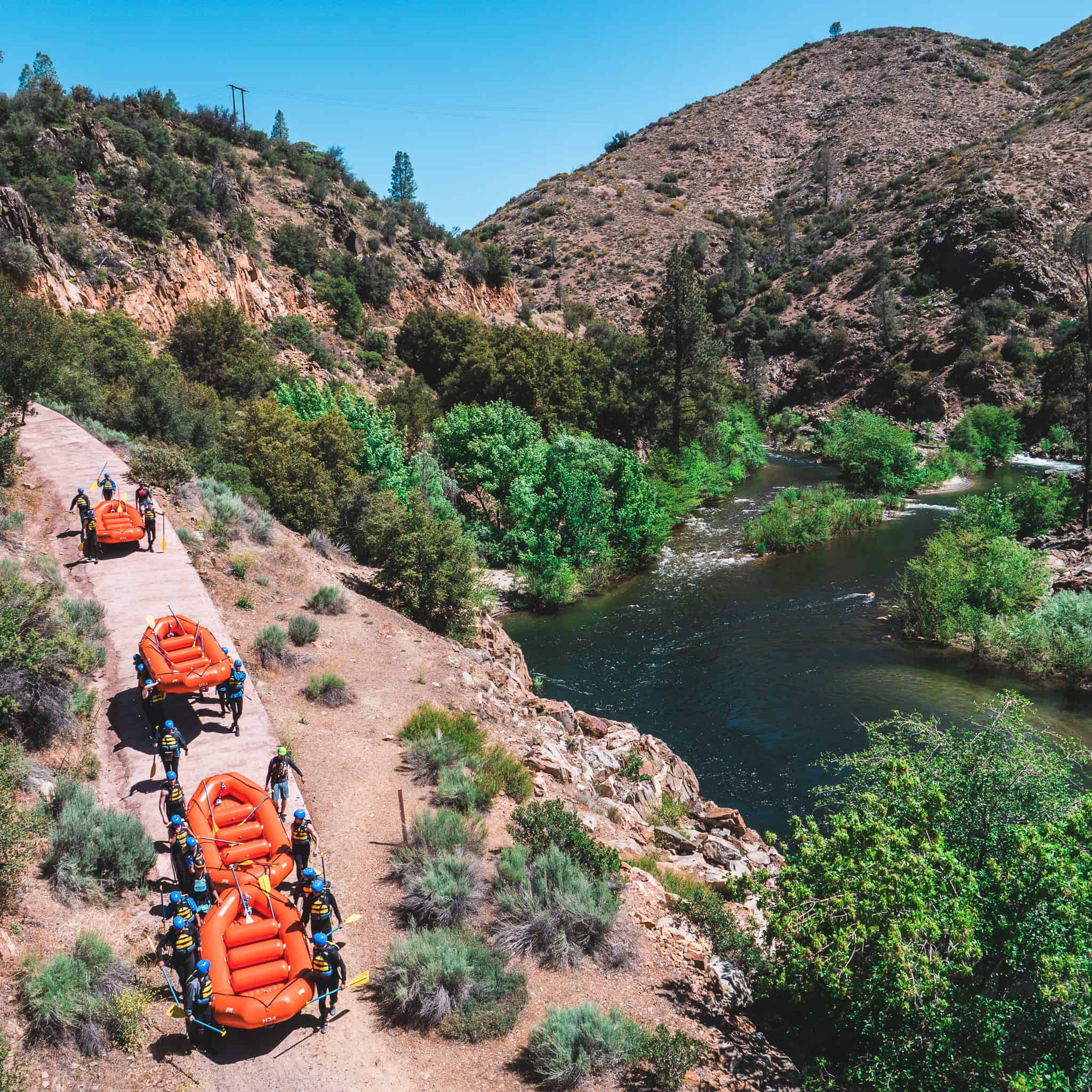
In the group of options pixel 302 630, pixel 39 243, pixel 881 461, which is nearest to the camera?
pixel 302 630

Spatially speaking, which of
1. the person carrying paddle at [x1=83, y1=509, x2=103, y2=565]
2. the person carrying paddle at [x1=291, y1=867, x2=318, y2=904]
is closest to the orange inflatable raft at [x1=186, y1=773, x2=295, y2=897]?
the person carrying paddle at [x1=291, y1=867, x2=318, y2=904]

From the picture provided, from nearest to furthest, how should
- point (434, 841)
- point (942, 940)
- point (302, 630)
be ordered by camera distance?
point (942, 940), point (434, 841), point (302, 630)

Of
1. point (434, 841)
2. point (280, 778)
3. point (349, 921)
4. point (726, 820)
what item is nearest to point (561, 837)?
point (434, 841)

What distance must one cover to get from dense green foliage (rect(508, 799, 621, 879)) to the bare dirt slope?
0.55m

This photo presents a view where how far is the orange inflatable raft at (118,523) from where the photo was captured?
54.2ft

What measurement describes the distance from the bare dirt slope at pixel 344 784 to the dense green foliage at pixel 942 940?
1.60m

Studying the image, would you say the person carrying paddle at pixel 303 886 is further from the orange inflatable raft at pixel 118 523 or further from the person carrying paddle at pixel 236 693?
the orange inflatable raft at pixel 118 523

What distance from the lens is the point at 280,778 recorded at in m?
10.1

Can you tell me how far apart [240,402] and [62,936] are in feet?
102

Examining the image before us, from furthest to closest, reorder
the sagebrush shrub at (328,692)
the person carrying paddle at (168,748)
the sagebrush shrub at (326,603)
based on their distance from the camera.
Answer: the sagebrush shrub at (326,603), the sagebrush shrub at (328,692), the person carrying paddle at (168,748)

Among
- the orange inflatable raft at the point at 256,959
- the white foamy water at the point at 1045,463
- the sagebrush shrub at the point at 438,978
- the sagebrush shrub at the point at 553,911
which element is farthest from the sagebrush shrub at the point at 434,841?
the white foamy water at the point at 1045,463

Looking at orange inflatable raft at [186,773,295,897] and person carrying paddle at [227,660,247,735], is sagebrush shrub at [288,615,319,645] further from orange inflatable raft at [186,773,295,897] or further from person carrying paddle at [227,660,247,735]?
orange inflatable raft at [186,773,295,897]

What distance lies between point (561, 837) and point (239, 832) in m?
4.64

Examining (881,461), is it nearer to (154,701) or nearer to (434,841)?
(434,841)
